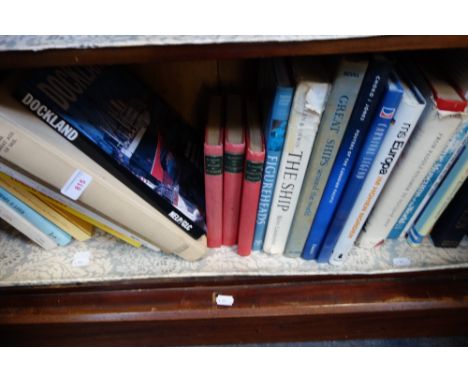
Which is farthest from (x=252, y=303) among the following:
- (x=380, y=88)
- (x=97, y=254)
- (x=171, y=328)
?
(x=380, y=88)

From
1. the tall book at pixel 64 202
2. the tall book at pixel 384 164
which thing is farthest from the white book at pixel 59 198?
the tall book at pixel 384 164

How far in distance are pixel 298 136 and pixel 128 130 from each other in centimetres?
28

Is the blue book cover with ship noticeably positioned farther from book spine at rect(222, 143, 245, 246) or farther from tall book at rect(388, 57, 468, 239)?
tall book at rect(388, 57, 468, 239)

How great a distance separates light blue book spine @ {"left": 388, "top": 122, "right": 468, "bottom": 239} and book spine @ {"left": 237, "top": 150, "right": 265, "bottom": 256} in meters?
0.26

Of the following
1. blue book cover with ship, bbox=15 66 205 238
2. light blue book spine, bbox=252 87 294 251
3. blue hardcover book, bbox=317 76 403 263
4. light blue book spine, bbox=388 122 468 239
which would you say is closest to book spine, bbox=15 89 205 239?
blue book cover with ship, bbox=15 66 205 238

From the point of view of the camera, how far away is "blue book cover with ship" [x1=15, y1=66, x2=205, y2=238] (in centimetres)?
43

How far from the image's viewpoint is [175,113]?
0.64 m

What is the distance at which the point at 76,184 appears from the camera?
1.42 ft

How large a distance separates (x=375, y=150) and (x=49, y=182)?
1.46ft

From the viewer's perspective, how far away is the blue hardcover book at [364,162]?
15.0 inches

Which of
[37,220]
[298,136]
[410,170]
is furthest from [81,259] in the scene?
[410,170]

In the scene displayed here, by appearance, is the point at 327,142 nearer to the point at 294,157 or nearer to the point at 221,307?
the point at 294,157

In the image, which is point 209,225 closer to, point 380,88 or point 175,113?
point 175,113

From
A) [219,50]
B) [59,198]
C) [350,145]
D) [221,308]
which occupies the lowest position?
[221,308]
